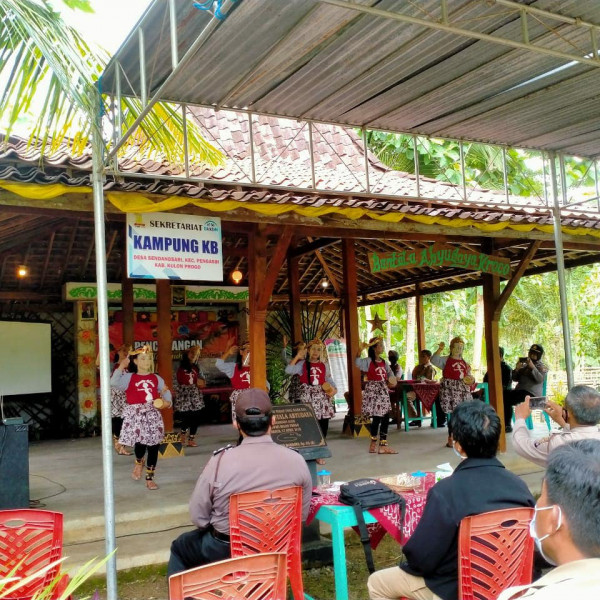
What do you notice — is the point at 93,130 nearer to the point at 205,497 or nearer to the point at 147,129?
the point at 147,129

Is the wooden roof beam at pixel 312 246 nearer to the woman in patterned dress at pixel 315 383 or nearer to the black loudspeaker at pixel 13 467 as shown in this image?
the woman in patterned dress at pixel 315 383

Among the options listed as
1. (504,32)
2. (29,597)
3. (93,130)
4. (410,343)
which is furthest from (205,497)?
(410,343)

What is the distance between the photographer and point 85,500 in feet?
17.7

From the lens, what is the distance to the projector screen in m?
10.1

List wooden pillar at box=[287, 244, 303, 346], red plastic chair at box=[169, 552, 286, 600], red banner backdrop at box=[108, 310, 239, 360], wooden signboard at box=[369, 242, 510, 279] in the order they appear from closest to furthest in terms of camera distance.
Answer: red plastic chair at box=[169, 552, 286, 600], wooden signboard at box=[369, 242, 510, 279], wooden pillar at box=[287, 244, 303, 346], red banner backdrop at box=[108, 310, 239, 360]

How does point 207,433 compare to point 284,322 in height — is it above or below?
below

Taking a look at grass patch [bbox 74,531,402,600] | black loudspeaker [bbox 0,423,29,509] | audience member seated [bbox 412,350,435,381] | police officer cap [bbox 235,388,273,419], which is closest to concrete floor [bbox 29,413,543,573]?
grass patch [bbox 74,531,402,600]

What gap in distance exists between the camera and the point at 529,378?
922 cm

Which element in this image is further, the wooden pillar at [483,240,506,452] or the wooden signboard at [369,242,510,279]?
the wooden pillar at [483,240,506,452]

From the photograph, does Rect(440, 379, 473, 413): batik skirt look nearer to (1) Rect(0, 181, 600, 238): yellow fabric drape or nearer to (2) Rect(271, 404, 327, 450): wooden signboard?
(1) Rect(0, 181, 600, 238): yellow fabric drape

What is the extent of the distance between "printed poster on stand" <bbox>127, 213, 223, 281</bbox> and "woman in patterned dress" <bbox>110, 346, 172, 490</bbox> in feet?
4.45

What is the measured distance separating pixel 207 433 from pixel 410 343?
27.1ft

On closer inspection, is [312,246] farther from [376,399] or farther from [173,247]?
[173,247]

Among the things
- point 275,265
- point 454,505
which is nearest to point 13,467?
point 275,265
